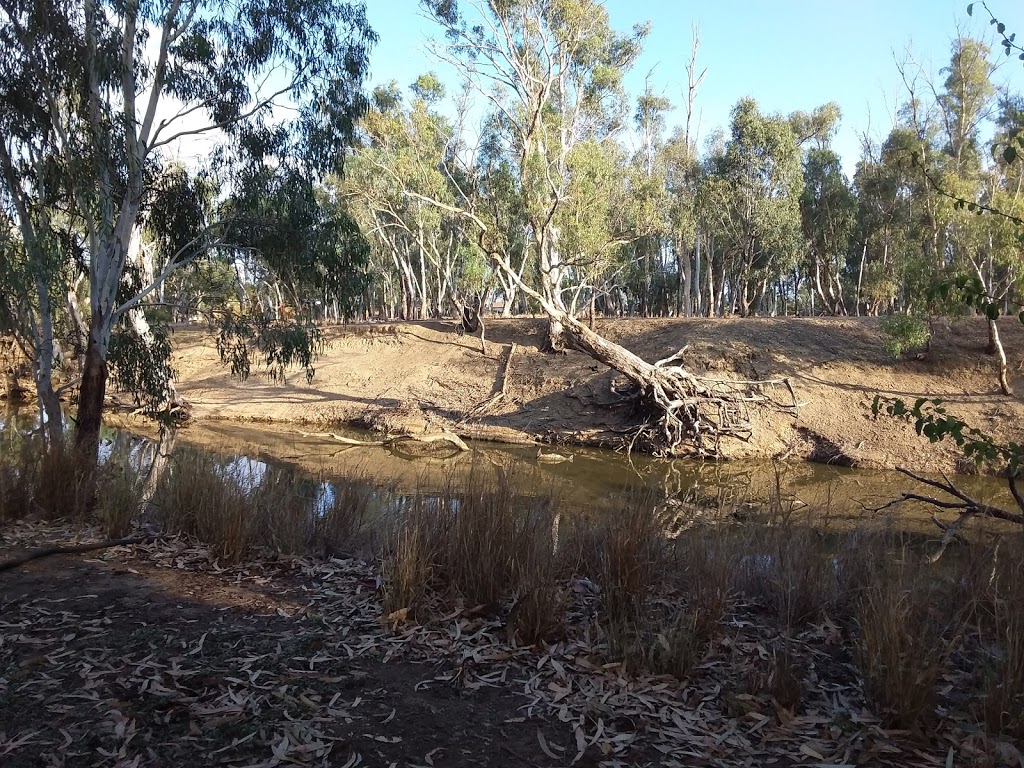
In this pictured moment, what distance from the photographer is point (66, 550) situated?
502 cm

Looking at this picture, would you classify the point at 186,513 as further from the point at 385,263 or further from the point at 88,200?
the point at 385,263

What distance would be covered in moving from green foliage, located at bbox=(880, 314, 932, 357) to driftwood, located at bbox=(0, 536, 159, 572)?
1671 cm

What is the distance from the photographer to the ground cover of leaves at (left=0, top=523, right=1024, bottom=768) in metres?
2.72

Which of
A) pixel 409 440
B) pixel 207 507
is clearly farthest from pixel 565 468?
pixel 207 507

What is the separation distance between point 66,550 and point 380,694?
10.4 feet

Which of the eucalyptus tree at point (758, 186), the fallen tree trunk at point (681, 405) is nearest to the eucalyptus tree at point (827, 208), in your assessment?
the eucalyptus tree at point (758, 186)

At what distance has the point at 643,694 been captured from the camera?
325 centimetres

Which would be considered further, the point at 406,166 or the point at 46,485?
the point at 406,166

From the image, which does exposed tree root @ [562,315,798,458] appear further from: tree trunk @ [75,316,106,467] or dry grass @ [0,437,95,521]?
dry grass @ [0,437,95,521]

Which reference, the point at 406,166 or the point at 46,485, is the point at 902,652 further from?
the point at 406,166

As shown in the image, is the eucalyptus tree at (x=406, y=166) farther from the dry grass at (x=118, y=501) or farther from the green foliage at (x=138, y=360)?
the dry grass at (x=118, y=501)

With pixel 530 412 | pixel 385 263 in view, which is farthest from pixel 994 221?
pixel 385 263

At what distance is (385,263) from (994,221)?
3612cm

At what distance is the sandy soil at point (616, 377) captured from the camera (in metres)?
16.7
